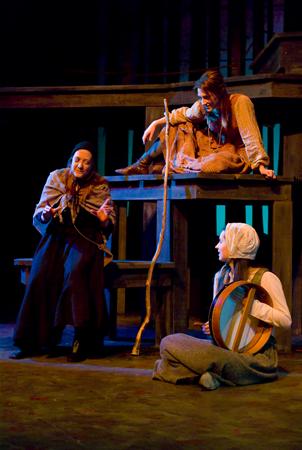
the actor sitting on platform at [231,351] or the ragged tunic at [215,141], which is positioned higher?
the ragged tunic at [215,141]

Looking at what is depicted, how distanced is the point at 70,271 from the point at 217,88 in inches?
86.2

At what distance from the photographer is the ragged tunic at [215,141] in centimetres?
704

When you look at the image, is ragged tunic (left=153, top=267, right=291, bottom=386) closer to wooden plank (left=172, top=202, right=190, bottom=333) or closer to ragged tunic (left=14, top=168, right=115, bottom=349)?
ragged tunic (left=14, top=168, right=115, bottom=349)

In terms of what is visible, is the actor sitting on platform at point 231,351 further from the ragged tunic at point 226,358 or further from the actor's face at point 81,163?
the actor's face at point 81,163

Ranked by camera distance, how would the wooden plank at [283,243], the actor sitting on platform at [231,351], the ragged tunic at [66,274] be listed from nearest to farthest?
the actor sitting on platform at [231,351]
the ragged tunic at [66,274]
the wooden plank at [283,243]

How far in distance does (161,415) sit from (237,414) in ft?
1.41

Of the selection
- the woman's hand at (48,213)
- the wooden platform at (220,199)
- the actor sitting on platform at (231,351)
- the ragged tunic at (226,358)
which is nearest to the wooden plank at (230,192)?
the wooden platform at (220,199)

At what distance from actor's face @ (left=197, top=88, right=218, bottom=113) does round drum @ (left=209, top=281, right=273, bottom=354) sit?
7.71 feet

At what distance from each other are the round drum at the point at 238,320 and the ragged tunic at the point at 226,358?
6 centimetres

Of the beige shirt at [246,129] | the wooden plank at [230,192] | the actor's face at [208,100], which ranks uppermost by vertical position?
the actor's face at [208,100]

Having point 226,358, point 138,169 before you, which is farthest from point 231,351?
point 138,169

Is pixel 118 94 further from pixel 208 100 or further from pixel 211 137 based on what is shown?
pixel 208 100

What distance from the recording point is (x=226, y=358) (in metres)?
5.11

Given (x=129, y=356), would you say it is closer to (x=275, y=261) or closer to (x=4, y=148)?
(x=275, y=261)
